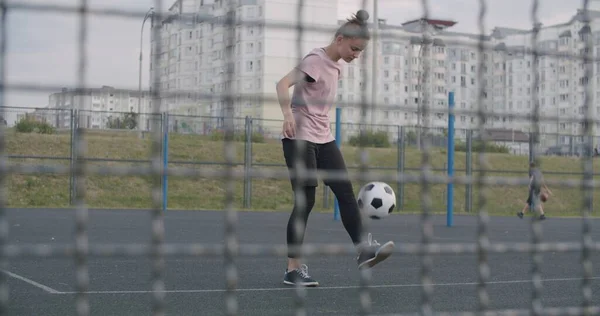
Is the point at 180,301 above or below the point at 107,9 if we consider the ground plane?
below

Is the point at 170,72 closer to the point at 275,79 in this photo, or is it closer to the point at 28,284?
the point at 275,79

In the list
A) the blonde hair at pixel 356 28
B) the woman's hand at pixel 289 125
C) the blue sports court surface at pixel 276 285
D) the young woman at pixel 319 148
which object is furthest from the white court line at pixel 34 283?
the blonde hair at pixel 356 28

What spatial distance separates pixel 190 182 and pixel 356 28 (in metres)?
21.1

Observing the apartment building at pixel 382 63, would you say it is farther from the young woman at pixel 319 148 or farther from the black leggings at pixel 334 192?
the black leggings at pixel 334 192

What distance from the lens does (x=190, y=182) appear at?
23.7 metres

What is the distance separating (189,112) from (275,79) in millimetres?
247

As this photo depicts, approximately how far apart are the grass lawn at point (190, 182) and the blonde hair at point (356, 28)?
15.3m

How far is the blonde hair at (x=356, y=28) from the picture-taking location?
2.40m

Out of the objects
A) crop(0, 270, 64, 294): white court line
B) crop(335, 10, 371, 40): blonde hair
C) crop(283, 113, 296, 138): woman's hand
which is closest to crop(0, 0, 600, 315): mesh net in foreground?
crop(335, 10, 371, 40): blonde hair

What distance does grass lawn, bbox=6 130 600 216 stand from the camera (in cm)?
2066

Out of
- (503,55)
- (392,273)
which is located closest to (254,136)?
(392,273)

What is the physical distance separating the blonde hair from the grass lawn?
1528cm

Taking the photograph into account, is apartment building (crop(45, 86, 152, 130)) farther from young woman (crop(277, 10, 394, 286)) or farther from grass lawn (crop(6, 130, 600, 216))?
grass lawn (crop(6, 130, 600, 216))

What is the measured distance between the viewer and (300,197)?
95.5 inches
